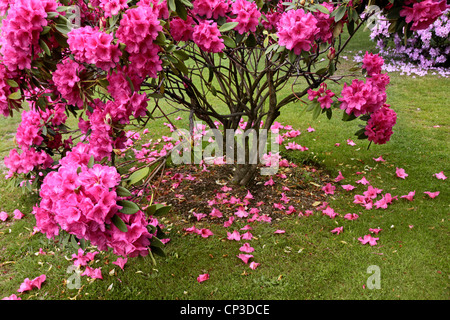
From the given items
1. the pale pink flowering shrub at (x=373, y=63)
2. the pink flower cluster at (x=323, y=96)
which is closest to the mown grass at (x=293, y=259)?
the pink flower cluster at (x=323, y=96)

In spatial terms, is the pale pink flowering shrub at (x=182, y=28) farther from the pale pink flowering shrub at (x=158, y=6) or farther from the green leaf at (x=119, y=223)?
the green leaf at (x=119, y=223)

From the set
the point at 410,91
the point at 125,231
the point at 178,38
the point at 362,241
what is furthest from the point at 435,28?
the point at 125,231

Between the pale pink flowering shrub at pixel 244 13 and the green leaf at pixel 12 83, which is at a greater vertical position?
the pale pink flowering shrub at pixel 244 13

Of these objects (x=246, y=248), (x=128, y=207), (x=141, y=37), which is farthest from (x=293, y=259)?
(x=141, y=37)

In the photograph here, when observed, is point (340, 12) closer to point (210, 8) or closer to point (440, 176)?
point (210, 8)

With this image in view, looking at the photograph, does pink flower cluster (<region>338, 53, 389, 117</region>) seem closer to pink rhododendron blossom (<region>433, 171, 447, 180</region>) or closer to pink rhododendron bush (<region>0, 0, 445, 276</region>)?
pink rhododendron bush (<region>0, 0, 445, 276</region>)

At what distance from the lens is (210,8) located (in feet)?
6.34

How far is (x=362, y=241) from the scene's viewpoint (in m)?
2.43

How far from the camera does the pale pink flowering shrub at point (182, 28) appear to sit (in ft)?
6.42

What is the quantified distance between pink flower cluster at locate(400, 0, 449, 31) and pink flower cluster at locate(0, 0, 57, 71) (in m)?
1.81

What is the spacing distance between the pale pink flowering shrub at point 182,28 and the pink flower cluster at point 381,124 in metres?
1.32

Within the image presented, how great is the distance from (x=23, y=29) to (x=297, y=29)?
1.32m

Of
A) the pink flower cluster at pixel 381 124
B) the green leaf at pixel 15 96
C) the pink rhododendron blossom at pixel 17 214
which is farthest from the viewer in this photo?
the pink rhododendron blossom at pixel 17 214

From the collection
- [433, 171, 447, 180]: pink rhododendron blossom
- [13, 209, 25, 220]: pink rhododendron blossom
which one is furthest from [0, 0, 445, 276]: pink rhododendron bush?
[13, 209, 25, 220]: pink rhododendron blossom
